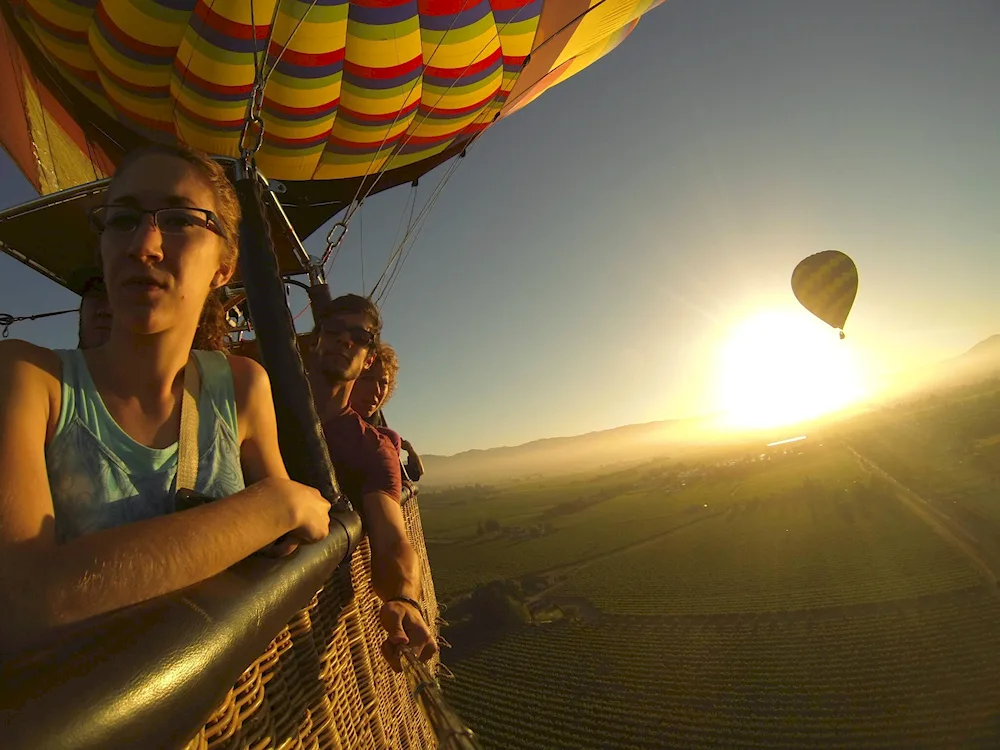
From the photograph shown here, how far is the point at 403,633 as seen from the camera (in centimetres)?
130

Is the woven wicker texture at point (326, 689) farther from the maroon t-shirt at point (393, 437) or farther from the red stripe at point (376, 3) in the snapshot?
the red stripe at point (376, 3)

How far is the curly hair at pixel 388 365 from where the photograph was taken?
2.68m

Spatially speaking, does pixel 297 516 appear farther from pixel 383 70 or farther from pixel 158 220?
pixel 383 70

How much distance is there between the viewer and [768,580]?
124 ft

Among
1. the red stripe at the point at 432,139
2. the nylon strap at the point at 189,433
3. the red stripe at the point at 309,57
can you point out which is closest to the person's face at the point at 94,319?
the nylon strap at the point at 189,433

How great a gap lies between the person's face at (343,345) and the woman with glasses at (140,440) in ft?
3.26

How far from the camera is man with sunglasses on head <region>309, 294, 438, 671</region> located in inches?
52.5

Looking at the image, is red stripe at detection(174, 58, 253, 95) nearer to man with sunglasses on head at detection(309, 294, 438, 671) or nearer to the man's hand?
man with sunglasses on head at detection(309, 294, 438, 671)

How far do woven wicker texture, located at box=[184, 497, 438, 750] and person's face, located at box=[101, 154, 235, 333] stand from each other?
577 mm

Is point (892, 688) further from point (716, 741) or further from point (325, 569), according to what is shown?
point (325, 569)

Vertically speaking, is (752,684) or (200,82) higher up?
(200,82)

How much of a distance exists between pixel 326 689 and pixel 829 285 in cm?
2090

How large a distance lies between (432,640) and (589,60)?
10.0m

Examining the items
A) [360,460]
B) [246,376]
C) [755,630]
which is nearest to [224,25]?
[360,460]
